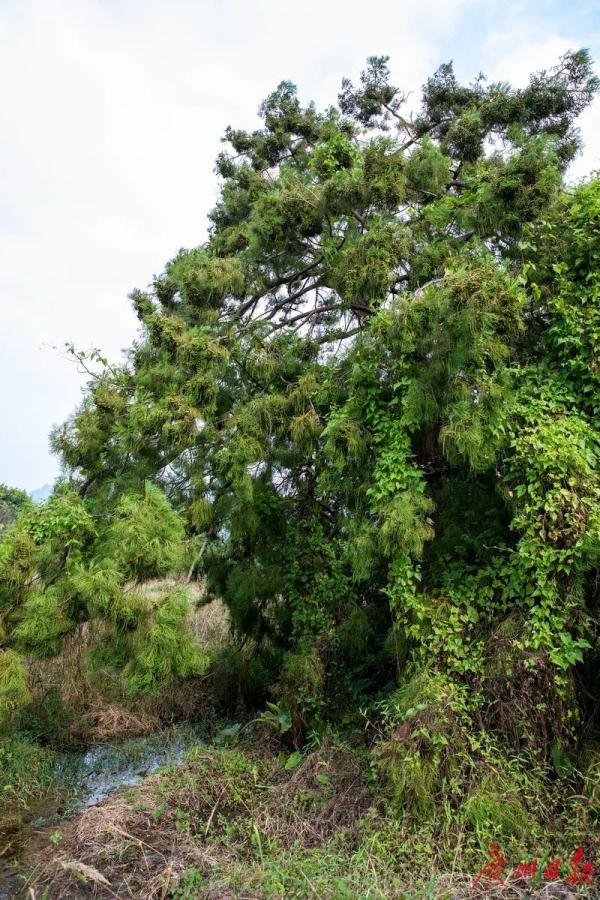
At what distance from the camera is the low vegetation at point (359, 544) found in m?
3.44

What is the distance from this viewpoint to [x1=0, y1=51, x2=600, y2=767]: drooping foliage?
3723 millimetres

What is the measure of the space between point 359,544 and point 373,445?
732 mm

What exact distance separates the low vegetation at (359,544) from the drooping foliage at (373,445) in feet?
0.08

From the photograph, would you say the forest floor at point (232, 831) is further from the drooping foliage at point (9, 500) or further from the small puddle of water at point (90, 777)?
the drooping foliage at point (9, 500)

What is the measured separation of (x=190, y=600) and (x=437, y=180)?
430 centimetres

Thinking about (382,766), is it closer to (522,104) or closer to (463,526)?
(463,526)

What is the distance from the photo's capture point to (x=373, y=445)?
14.0 feet

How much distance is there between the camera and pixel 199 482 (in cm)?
469

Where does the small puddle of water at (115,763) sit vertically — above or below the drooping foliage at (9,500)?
below

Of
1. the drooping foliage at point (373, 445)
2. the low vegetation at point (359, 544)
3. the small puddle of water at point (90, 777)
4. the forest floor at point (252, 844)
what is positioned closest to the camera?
the forest floor at point (252, 844)

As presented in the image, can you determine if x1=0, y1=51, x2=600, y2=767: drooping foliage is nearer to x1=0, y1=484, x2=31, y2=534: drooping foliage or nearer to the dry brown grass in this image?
the dry brown grass

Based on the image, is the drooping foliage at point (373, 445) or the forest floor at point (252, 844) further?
the drooping foliage at point (373, 445)

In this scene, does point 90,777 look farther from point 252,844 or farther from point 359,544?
point 359,544

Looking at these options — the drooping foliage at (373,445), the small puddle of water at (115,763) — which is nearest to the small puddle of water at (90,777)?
the small puddle of water at (115,763)
